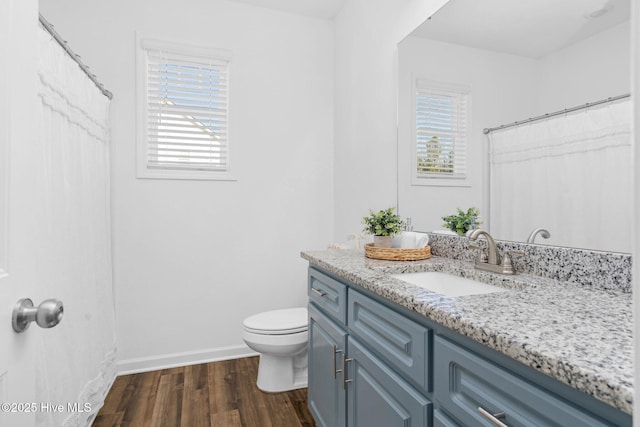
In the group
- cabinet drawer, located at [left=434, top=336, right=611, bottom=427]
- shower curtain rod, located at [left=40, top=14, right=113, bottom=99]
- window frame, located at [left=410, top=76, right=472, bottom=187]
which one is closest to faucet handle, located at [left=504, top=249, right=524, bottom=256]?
window frame, located at [left=410, top=76, right=472, bottom=187]

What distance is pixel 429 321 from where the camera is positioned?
887 millimetres

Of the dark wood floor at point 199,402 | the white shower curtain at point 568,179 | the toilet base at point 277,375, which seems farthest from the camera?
the toilet base at point 277,375

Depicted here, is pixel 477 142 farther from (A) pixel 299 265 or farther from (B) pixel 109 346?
(B) pixel 109 346

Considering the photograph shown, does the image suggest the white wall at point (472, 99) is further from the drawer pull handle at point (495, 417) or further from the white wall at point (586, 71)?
the drawer pull handle at point (495, 417)

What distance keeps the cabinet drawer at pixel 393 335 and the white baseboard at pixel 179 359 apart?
1.68 meters

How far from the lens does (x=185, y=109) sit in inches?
102

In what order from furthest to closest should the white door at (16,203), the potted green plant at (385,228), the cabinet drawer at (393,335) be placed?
the potted green plant at (385,228), the cabinet drawer at (393,335), the white door at (16,203)

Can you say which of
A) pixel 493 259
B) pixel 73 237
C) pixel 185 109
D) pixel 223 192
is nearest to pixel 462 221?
pixel 493 259

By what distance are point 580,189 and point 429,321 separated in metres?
0.71

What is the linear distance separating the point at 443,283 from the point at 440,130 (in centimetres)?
78

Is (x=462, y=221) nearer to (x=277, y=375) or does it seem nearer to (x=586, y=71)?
(x=586, y=71)

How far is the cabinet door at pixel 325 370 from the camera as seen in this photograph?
1.41 m

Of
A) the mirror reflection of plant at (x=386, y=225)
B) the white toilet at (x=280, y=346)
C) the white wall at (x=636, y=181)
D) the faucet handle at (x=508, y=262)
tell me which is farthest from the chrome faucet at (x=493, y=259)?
the white toilet at (x=280, y=346)

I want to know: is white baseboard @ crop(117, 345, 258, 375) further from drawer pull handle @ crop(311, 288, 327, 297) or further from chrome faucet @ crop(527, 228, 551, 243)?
chrome faucet @ crop(527, 228, 551, 243)
